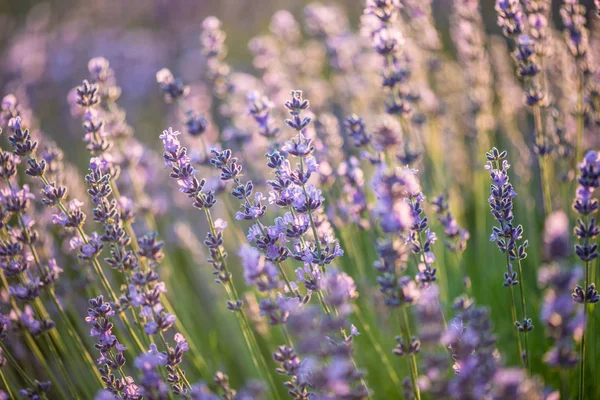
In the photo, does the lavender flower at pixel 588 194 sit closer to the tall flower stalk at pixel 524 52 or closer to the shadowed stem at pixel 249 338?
the tall flower stalk at pixel 524 52

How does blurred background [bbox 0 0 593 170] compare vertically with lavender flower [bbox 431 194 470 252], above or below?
above

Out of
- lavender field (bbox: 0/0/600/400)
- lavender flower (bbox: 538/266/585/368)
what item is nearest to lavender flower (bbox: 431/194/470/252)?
lavender field (bbox: 0/0/600/400)

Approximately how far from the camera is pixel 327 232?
2014mm

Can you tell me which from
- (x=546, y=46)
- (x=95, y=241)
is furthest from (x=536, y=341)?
(x=95, y=241)

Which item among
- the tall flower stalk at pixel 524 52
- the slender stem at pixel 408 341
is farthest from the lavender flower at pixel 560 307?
the tall flower stalk at pixel 524 52

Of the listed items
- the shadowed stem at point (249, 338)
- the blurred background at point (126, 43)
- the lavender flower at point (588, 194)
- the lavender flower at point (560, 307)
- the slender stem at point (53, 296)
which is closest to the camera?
the lavender flower at point (560, 307)

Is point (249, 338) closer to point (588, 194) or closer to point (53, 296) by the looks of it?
point (53, 296)

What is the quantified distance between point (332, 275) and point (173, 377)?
2.45ft

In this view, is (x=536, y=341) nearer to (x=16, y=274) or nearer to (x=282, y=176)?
(x=282, y=176)

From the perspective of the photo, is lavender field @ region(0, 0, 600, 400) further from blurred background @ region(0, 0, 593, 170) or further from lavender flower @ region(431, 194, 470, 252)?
blurred background @ region(0, 0, 593, 170)

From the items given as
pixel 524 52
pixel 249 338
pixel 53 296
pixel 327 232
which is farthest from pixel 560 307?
pixel 53 296

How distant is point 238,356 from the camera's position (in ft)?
10.7

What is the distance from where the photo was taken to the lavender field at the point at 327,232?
5.15 feet

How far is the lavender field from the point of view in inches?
61.8
